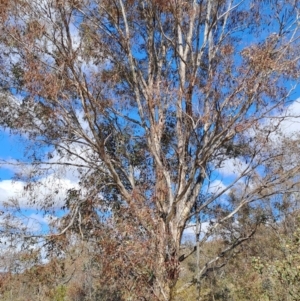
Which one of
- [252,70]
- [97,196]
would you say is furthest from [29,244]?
[252,70]

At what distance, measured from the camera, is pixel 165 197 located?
7332mm

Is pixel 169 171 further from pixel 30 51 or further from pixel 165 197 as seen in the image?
pixel 30 51

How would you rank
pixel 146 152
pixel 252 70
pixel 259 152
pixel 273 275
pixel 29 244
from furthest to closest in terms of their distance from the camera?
pixel 146 152 < pixel 259 152 < pixel 29 244 < pixel 252 70 < pixel 273 275

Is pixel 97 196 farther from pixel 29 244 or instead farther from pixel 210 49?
pixel 210 49

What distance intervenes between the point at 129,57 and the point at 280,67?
276 centimetres

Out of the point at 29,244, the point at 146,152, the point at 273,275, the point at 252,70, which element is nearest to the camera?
the point at 273,275

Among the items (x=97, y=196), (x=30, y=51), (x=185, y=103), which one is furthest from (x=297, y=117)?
(x=30, y=51)

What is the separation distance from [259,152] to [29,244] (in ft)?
13.6

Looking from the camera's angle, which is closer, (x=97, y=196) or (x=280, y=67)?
(x=280, y=67)

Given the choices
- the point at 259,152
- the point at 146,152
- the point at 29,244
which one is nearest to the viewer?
the point at 29,244

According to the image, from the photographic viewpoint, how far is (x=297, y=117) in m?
7.05

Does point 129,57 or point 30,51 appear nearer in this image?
point 30,51

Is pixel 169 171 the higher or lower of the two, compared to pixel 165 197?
higher

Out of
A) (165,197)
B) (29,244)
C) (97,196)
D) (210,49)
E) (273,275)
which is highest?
(210,49)
